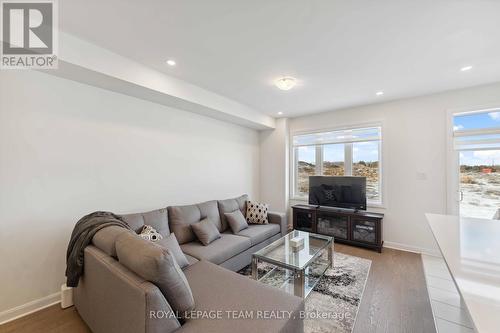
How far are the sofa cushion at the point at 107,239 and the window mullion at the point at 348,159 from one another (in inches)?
161

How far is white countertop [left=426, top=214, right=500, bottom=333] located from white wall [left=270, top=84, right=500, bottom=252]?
1.78 m

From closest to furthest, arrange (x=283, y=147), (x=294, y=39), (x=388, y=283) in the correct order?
(x=294, y=39) < (x=388, y=283) < (x=283, y=147)

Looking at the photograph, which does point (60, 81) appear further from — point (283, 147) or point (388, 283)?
point (388, 283)

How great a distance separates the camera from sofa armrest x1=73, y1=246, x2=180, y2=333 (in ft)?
3.74

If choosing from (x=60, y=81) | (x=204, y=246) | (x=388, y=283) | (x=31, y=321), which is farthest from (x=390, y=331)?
(x=60, y=81)

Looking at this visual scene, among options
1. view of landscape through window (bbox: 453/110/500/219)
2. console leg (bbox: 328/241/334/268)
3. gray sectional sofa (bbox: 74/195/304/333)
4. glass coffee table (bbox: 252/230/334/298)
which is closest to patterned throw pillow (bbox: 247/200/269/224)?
glass coffee table (bbox: 252/230/334/298)

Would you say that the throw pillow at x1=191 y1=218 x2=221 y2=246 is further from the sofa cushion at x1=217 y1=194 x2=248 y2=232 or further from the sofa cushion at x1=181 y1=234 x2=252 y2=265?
the sofa cushion at x1=217 y1=194 x2=248 y2=232

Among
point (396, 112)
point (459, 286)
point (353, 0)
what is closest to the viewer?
point (459, 286)

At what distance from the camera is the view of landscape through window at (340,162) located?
4066 millimetres

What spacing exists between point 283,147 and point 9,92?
4308 millimetres

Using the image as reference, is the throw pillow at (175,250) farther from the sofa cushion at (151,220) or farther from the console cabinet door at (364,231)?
the console cabinet door at (364,231)

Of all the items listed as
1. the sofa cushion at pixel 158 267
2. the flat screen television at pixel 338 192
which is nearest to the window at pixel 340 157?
the flat screen television at pixel 338 192

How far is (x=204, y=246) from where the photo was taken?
2652 mm

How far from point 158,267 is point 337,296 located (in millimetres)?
2062
